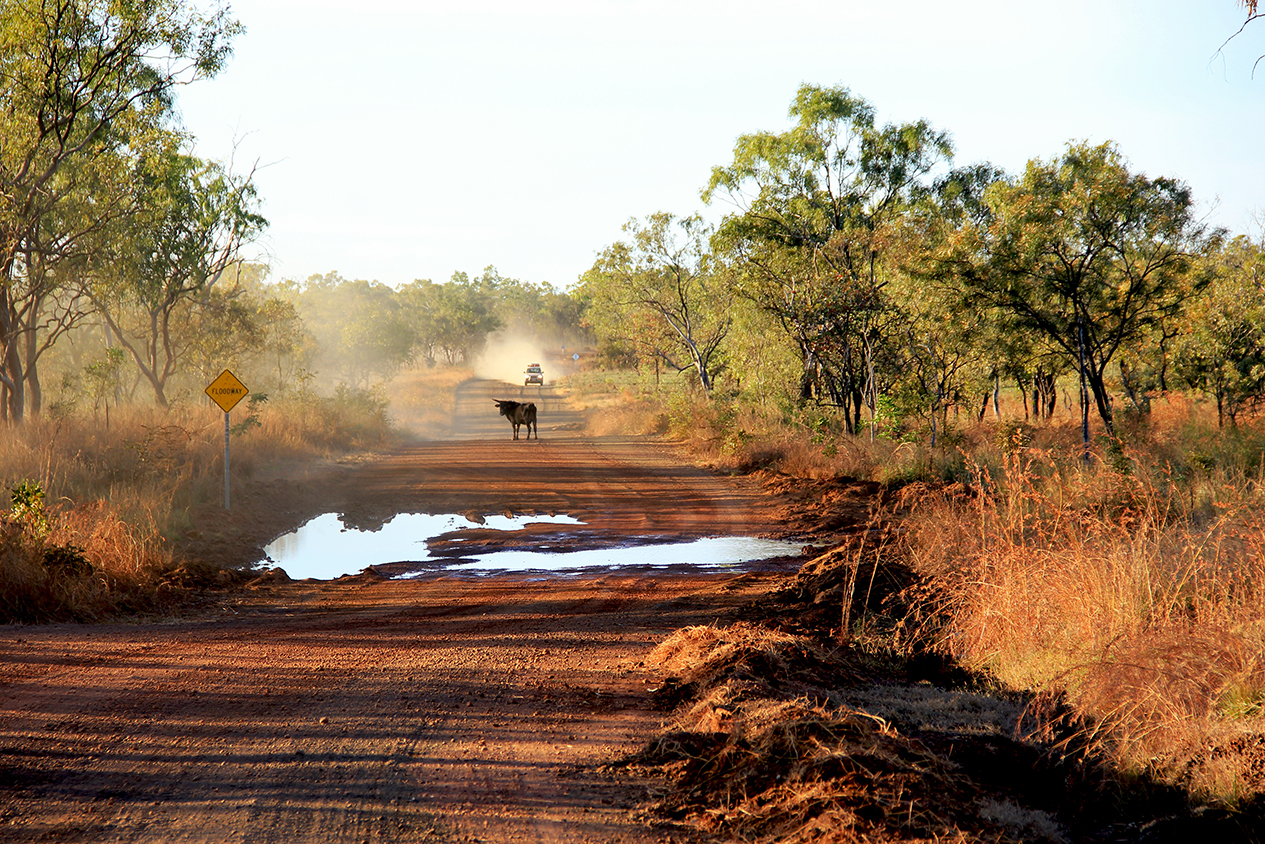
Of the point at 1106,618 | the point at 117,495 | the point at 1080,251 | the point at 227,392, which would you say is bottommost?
the point at 1106,618

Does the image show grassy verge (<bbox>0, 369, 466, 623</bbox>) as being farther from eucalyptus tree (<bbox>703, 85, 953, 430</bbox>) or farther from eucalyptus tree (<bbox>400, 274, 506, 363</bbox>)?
eucalyptus tree (<bbox>400, 274, 506, 363</bbox>)

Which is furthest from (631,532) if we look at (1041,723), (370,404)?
(370,404)

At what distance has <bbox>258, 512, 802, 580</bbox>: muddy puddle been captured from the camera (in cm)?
1091

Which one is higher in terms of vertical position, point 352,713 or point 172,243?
point 172,243

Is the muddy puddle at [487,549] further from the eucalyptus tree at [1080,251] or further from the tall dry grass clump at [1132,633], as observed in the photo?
the eucalyptus tree at [1080,251]

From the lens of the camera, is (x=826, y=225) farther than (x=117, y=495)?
Yes

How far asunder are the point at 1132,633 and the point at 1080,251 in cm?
1371

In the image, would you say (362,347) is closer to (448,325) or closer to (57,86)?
(448,325)

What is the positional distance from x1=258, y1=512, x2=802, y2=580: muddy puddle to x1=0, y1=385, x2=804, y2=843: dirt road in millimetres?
877

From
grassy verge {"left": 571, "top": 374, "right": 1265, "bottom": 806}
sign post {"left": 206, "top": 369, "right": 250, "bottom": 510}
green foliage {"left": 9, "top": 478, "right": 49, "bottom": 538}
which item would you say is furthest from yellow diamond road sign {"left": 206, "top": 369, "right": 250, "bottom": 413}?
grassy verge {"left": 571, "top": 374, "right": 1265, "bottom": 806}

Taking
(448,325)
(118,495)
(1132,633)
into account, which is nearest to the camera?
(1132,633)

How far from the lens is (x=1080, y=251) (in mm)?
16500

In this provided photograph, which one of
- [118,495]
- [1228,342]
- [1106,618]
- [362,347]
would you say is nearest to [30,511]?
[118,495]

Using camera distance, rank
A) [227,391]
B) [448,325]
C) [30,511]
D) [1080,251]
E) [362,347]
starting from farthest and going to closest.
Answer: [448,325] → [362,347] → [1080,251] → [227,391] → [30,511]
